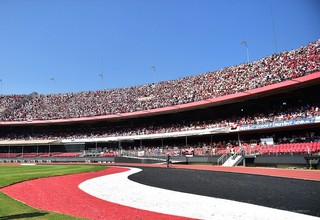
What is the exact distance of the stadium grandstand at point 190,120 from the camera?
29.0 m

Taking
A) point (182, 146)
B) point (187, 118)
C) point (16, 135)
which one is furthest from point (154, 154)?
point (16, 135)

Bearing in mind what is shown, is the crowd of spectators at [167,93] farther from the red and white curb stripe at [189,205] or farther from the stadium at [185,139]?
the red and white curb stripe at [189,205]

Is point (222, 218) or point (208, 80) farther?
point (208, 80)

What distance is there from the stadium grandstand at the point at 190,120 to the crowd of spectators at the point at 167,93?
0.70ft

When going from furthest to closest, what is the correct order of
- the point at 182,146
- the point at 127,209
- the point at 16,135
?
the point at 16,135, the point at 182,146, the point at 127,209

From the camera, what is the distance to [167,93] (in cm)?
→ 5331

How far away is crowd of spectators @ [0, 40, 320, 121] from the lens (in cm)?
3475

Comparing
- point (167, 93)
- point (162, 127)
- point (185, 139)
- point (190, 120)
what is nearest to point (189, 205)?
point (185, 139)

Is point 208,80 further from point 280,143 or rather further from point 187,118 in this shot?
point 280,143

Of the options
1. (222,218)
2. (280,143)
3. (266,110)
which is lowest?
(222,218)

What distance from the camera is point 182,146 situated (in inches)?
1658

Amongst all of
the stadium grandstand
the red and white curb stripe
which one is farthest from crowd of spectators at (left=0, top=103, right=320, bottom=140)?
the red and white curb stripe

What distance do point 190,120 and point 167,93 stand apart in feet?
32.7

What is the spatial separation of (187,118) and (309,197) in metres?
35.2
